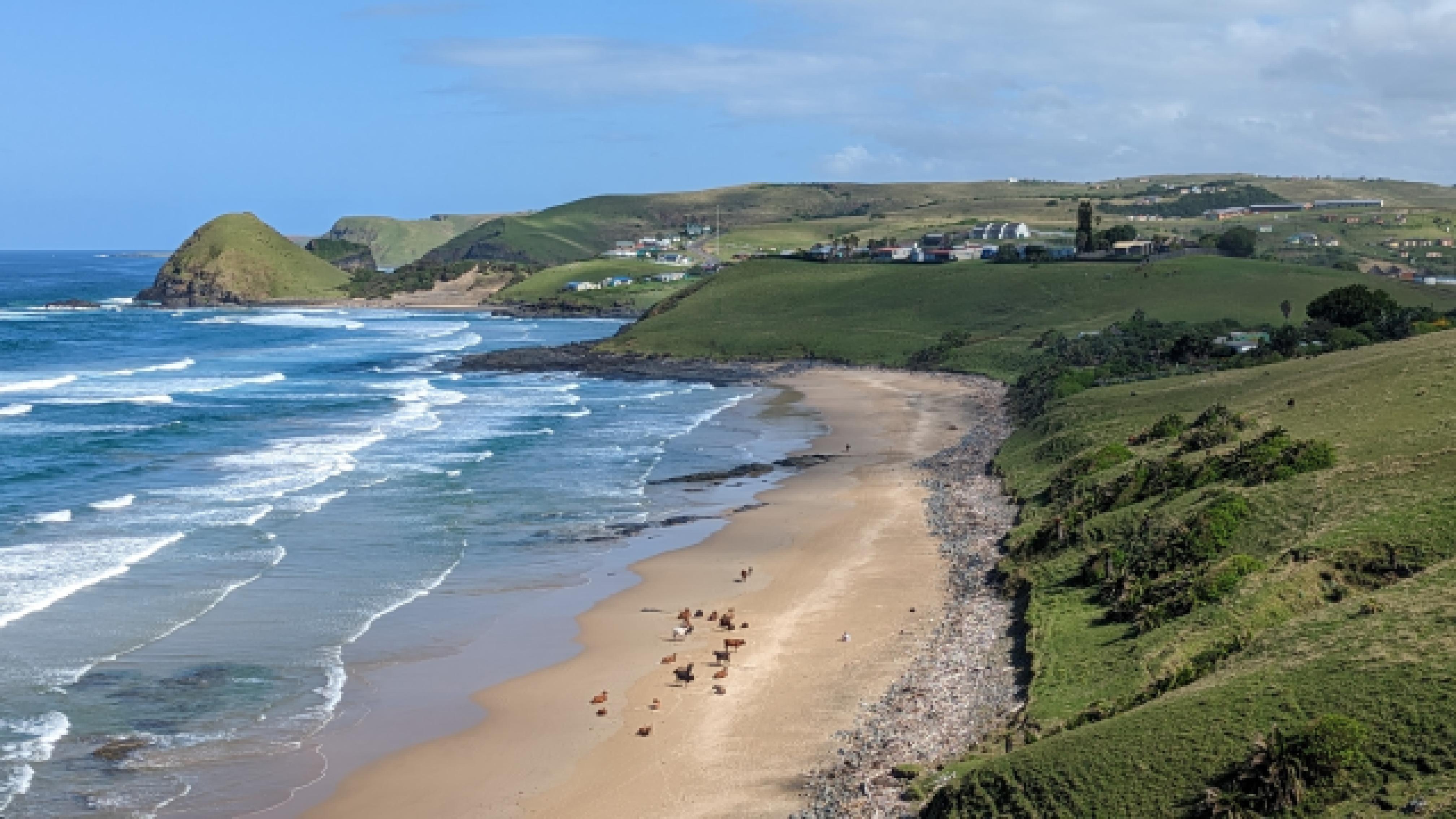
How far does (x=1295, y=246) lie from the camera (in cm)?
14862

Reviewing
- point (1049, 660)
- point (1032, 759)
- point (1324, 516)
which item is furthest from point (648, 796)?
point (1324, 516)

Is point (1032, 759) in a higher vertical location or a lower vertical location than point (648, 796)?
higher

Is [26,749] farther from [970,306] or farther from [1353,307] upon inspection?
[970,306]

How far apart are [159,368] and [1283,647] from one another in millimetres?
92564

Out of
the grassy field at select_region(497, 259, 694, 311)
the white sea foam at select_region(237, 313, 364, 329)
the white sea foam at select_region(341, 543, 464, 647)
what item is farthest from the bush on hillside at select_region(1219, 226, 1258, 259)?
the white sea foam at select_region(341, 543, 464, 647)

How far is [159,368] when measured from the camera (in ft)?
328

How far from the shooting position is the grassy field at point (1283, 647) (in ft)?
59.1

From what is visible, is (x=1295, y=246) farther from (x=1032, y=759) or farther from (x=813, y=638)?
(x=1032, y=759)

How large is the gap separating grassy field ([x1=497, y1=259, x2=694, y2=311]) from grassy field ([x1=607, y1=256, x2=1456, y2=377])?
118ft

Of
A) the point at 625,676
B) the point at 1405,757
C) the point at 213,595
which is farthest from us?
the point at 213,595

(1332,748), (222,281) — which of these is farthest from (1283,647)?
(222,281)

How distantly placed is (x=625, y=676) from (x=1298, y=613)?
13512mm

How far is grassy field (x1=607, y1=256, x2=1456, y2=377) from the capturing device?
97625 mm

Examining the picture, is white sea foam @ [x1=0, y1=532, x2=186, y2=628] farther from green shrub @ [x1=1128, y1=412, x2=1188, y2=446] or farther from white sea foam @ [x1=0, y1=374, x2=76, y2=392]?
white sea foam @ [x1=0, y1=374, x2=76, y2=392]
